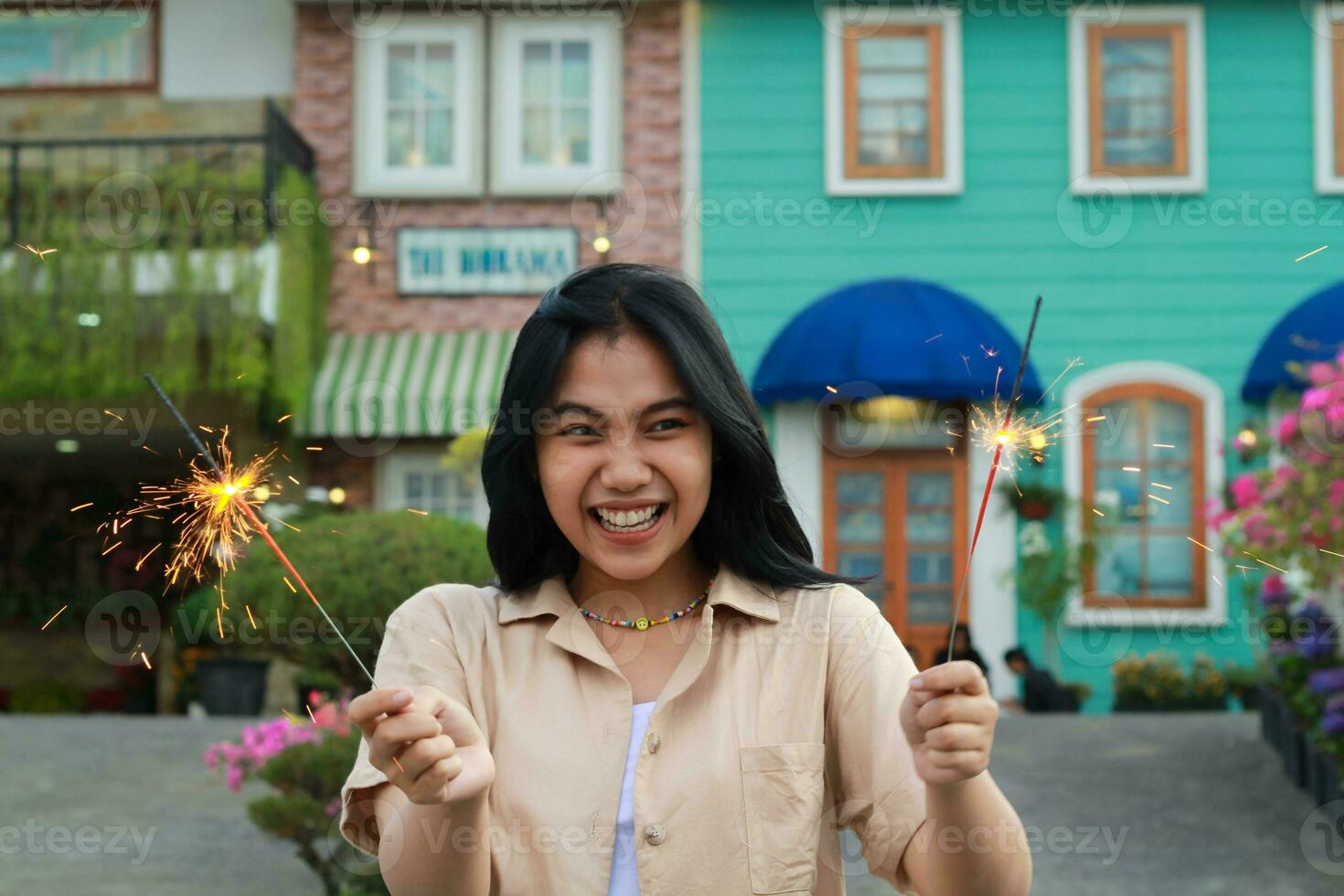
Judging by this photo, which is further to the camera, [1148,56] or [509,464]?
[1148,56]

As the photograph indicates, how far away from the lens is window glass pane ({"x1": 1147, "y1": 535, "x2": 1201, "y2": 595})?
10.6 metres

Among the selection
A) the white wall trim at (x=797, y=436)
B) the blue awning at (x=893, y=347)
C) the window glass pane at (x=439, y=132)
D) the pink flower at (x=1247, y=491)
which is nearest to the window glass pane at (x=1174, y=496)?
the blue awning at (x=893, y=347)

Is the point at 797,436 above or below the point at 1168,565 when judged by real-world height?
above

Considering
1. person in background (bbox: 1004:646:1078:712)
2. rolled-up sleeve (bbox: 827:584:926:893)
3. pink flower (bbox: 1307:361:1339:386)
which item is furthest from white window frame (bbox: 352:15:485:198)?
rolled-up sleeve (bbox: 827:584:926:893)

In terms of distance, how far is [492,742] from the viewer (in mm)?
1836

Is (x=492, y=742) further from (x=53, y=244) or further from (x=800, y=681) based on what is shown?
(x=53, y=244)

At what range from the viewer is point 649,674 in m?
1.91

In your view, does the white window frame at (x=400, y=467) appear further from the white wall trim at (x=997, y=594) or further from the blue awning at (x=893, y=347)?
the white wall trim at (x=997, y=594)

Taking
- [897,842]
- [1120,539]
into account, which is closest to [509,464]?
[897,842]

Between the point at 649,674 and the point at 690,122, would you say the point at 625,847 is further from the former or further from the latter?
the point at 690,122

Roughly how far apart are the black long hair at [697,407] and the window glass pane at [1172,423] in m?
9.08

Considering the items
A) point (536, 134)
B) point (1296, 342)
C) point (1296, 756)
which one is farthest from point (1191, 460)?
point (536, 134)

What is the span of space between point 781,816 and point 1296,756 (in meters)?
6.02

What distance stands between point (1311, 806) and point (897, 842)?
5525 millimetres
